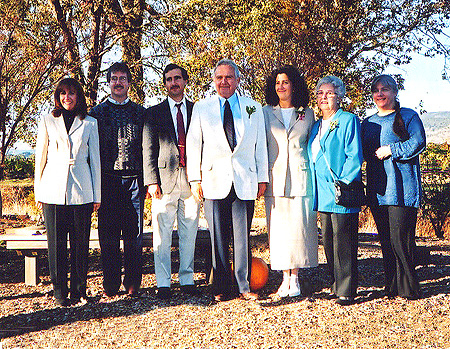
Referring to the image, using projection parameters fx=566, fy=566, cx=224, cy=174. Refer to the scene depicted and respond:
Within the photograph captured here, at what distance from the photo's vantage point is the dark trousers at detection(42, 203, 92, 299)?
525 centimetres

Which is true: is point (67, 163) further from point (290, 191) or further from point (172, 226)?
point (290, 191)

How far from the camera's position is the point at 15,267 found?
7.28m

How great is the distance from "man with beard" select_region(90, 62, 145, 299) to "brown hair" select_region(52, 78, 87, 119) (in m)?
0.18

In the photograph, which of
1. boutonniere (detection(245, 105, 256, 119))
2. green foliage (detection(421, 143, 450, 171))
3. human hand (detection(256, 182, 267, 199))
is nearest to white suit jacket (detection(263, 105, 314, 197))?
human hand (detection(256, 182, 267, 199))

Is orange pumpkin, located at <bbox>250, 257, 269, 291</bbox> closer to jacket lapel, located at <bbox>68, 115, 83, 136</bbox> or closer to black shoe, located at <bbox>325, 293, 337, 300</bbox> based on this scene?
black shoe, located at <bbox>325, 293, 337, 300</bbox>

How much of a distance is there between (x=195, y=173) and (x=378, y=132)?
1.73 meters

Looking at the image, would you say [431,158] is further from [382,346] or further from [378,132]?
[382,346]

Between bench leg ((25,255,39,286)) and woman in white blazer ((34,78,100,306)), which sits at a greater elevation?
woman in white blazer ((34,78,100,306))

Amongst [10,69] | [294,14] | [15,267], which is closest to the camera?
[15,267]

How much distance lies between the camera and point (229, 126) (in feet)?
17.1

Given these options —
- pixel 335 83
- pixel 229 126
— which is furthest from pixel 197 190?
pixel 335 83

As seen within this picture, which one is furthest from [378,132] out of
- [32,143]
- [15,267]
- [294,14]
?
[32,143]

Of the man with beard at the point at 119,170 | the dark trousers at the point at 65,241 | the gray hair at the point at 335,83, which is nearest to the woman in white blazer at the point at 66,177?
the dark trousers at the point at 65,241

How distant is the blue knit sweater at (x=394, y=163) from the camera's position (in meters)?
5.04
